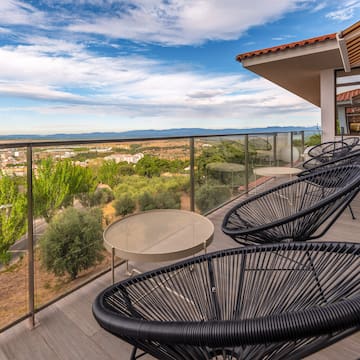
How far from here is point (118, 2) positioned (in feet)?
39.2

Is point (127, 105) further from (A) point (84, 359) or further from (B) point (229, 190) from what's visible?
(A) point (84, 359)

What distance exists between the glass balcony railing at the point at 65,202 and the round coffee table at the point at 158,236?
1.11 feet

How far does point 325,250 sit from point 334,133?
21.2 feet

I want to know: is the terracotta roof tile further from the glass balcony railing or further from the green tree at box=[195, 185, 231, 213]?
the glass balcony railing

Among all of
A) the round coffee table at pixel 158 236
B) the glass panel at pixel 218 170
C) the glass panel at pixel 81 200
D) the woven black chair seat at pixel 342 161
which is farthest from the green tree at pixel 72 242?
the woven black chair seat at pixel 342 161

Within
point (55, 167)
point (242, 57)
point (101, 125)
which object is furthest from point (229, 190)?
point (101, 125)

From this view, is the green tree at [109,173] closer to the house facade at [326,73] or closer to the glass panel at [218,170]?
the glass panel at [218,170]

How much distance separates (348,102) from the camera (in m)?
6.73

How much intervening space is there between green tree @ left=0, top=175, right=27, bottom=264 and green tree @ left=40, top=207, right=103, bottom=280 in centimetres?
19

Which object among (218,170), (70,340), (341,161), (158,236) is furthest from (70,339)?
(341,161)

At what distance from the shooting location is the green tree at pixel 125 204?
7.34 ft

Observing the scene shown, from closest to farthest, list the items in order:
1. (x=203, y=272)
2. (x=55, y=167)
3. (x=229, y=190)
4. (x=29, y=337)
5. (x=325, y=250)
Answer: (x=325, y=250), (x=203, y=272), (x=29, y=337), (x=55, y=167), (x=229, y=190)

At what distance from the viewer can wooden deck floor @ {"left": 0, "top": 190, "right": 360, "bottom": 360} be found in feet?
4.76

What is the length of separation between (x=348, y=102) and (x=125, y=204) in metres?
6.79
